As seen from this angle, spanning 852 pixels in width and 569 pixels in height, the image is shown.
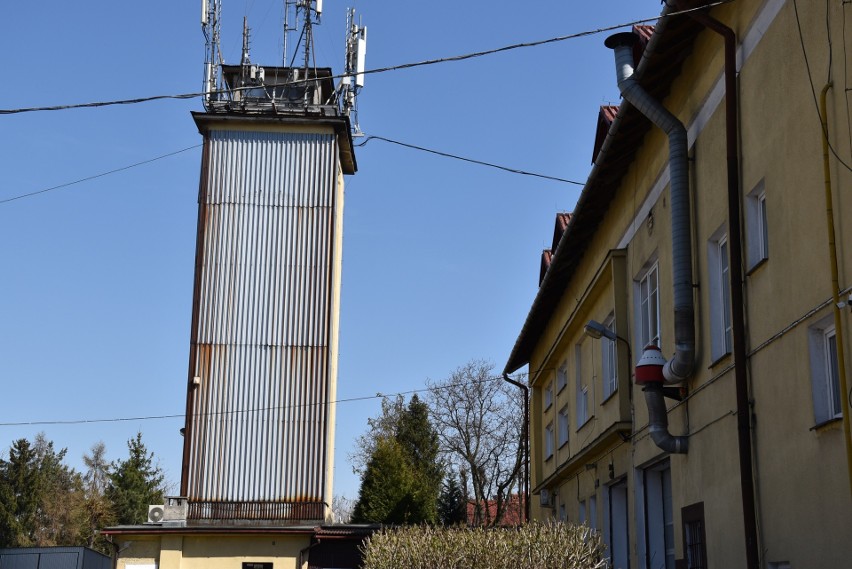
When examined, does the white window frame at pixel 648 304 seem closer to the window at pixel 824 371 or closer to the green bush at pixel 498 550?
the green bush at pixel 498 550

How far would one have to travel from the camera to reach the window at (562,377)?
23.7m

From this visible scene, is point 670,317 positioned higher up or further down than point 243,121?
further down

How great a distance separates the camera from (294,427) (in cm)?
2812

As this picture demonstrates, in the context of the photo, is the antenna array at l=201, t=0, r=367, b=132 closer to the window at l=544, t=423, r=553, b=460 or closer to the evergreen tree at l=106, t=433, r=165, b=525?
the window at l=544, t=423, r=553, b=460

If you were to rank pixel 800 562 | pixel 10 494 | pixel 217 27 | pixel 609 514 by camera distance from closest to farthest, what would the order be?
pixel 800 562, pixel 609 514, pixel 217 27, pixel 10 494

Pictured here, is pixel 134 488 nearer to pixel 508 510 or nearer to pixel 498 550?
pixel 508 510

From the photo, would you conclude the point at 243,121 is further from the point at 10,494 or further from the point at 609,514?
the point at 10,494

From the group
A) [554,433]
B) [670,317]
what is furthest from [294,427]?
[670,317]

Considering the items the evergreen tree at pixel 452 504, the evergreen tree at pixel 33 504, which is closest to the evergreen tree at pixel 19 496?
the evergreen tree at pixel 33 504

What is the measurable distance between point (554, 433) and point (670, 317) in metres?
13.1

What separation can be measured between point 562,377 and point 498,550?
44.9ft

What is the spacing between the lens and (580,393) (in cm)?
2136

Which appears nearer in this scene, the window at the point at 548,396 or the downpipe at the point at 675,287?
the downpipe at the point at 675,287

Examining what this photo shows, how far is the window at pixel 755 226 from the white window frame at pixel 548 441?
16813 mm
